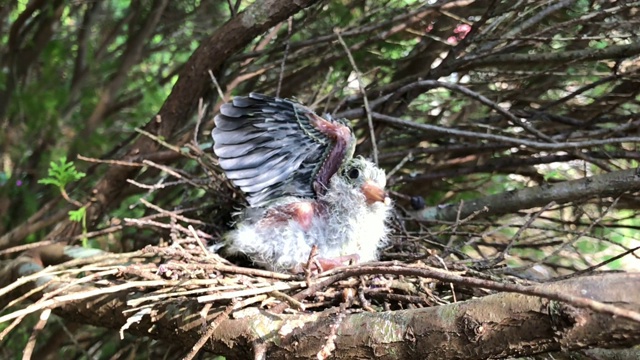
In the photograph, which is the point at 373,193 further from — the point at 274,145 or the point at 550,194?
the point at 550,194

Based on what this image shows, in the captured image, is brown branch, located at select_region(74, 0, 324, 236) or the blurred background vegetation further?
the blurred background vegetation

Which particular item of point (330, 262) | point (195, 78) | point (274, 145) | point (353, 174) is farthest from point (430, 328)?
point (195, 78)

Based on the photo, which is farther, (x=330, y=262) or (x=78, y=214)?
(x=78, y=214)

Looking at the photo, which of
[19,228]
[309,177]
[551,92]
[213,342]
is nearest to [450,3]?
[309,177]

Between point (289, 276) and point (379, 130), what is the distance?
800 millimetres

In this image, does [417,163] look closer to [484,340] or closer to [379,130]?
[379,130]

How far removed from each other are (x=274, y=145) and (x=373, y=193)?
28 centimetres

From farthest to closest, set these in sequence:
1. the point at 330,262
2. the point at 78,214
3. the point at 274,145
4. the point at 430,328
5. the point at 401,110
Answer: the point at 401,110 < the point at 78,214 < the point at 274,145 < the point at 330,262 < the point at 430,328

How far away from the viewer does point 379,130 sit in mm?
1755

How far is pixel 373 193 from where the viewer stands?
1.32m

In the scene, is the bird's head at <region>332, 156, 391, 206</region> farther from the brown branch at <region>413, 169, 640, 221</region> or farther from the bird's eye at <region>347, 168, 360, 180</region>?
the brown branch at <region>413, 169, 640, 221</region>

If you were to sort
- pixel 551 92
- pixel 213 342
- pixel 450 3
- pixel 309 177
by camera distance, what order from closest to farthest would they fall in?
pixel 213 342 → pixel 309 177 → pixel 450 3 → pixel 551 92

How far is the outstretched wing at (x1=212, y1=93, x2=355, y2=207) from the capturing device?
1.36 metres

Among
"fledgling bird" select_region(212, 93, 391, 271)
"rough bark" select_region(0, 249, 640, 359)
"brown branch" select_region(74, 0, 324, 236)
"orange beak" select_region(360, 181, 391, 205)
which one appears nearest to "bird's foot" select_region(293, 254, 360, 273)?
"fledgling bird" select_region(212, 93, 391, 271)
